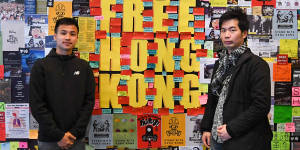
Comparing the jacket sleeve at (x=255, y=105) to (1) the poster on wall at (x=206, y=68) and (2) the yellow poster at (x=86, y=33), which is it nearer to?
(1) the poster on wall at (x=206, y=68)

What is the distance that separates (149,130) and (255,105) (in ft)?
3.59

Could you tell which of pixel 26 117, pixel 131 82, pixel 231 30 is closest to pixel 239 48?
pixel 231 30

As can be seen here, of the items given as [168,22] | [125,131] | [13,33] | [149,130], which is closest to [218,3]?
[168,22]

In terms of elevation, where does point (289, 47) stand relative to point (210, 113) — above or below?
above

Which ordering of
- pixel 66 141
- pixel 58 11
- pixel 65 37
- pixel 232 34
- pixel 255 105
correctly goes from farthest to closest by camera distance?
pixel 58 11, pixel 65 37, pixel 66 141, pixel 232 34, pixel 255 105

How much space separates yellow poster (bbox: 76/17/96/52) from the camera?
221 cm

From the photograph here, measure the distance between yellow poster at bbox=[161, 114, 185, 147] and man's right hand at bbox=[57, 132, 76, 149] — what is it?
853 mm

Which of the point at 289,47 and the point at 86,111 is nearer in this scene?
the point at 86,111

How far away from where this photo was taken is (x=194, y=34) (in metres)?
2.23

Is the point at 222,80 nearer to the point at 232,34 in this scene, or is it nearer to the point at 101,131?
the point at 232,34

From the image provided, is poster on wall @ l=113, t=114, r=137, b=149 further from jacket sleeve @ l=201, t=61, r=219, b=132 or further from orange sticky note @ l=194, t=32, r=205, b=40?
orange sticky note @ l=194, t=32, r=205, b=40

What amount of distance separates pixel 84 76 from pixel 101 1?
77 cm

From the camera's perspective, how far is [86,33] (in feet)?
7.27

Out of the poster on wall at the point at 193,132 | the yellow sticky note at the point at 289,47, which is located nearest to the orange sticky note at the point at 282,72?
the yellow sticky note at the point at 289,47
